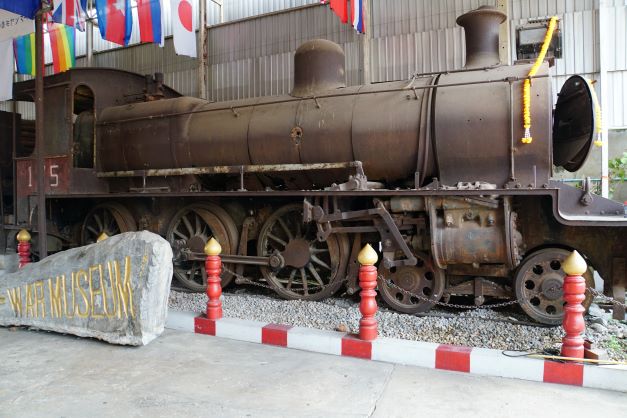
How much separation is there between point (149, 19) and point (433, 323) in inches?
382

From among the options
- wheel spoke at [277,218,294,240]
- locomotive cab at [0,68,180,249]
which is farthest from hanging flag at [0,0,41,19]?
wheel spoke at [277,218,294,240]

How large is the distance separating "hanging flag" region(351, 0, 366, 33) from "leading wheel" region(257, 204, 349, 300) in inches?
207

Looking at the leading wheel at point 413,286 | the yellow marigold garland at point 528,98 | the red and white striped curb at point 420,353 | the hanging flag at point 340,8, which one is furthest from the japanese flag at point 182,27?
the yellow marigold garland at point 528,98

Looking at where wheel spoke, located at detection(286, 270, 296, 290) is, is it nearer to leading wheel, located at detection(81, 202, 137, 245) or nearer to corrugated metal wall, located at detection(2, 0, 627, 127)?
leading wheel, located at detection(81, 202, 137, 245)

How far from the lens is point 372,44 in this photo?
11.1 m

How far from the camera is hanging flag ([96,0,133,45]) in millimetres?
10141

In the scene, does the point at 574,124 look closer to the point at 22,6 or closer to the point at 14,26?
the point at 22,6

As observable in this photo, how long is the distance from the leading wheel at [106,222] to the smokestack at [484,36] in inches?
193

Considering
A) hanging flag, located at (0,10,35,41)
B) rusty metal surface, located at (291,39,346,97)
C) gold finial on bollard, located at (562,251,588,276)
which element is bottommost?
gold finial on bollard, located at (562,251,588,276)

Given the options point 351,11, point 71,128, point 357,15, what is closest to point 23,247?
point 71,128

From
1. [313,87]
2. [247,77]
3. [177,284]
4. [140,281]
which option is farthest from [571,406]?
[247,77]

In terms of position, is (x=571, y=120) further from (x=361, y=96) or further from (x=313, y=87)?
(x=313, y=87)

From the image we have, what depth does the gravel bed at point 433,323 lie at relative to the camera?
376 cm

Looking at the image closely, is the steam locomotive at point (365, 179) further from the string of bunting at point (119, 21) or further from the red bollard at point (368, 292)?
the string of bunting at point (119, 21)
